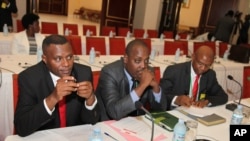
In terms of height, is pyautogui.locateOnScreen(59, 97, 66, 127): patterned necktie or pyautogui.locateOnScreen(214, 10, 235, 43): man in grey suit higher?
pyautogui.locateOnScreen(214, 10, 235, 43): man in grey suit

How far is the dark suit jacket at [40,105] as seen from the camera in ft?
5.88

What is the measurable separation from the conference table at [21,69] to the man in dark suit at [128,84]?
1149 millimetres

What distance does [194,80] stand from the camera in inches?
119

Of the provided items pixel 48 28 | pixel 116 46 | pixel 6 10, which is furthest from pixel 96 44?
pixel 6 10

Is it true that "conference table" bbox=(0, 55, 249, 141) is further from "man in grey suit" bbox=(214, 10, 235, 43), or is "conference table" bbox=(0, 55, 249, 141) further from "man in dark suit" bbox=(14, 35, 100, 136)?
"man in grey suit" bbox=(214, 10, 235, 43)

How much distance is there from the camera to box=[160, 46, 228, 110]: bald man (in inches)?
113

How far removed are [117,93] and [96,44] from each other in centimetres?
279

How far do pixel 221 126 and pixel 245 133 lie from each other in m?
1.00

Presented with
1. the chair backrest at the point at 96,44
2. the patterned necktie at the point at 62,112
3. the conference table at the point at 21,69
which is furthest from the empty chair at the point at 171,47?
the patterned necktie at the point at 62,112

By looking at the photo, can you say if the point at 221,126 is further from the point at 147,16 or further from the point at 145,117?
the point at 147,16

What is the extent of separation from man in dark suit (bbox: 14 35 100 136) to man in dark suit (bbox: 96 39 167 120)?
19 cm

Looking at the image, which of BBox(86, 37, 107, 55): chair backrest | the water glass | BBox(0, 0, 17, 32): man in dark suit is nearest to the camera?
the water glass

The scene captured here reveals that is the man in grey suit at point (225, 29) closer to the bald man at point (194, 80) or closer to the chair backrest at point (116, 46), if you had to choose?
the chair backrest at point (116, 46)

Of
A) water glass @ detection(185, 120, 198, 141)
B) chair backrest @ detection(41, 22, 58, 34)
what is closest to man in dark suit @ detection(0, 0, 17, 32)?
chair backrest @ detection(41, 22, 58, 34)
